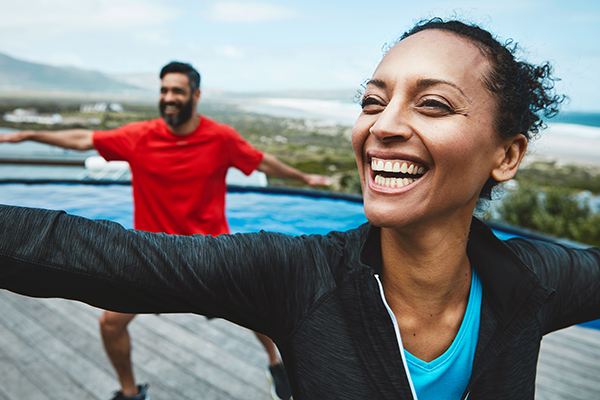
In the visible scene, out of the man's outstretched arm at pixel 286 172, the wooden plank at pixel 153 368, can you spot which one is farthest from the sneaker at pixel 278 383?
the man's outstretched arm at pixel 286 172

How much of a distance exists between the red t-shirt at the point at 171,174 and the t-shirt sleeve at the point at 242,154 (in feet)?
0.23

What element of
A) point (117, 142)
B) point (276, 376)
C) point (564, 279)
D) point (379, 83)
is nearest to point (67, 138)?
point (117, 142)

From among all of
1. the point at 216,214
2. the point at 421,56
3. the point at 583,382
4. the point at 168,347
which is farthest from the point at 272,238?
the point at 583,382

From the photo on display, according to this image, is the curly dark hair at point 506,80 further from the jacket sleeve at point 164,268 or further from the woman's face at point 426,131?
the jacket sleeve at point 164,268

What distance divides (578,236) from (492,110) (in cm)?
694

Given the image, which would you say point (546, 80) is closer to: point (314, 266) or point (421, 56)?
point (421, 56)

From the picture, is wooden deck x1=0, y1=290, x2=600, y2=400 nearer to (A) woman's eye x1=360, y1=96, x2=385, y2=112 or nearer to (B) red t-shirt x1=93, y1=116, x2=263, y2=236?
(B) red t-shirt x1=93, y1=116, x2=263, y2=236

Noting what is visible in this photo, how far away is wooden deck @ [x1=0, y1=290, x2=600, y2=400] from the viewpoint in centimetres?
232

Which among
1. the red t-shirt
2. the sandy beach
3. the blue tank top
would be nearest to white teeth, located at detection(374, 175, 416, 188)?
the blue tank top

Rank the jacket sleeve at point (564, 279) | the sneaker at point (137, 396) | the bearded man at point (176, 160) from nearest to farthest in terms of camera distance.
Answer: the jacket sleeve at point (564, 279) → the sneaker at point (137, 396) → the bearded man at point (176, 160)

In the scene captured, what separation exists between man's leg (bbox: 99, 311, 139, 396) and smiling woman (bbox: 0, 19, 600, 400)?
1.32m

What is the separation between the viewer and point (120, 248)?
692 mm

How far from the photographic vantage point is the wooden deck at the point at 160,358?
2.32m

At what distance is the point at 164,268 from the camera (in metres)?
0.72
